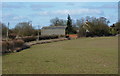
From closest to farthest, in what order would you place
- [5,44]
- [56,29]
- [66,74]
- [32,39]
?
[66,74] → [5,44] → [32,39] → [56,29]

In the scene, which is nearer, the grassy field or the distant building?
the grassy field

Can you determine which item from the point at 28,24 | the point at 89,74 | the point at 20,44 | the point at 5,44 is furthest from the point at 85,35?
the point at 89,74

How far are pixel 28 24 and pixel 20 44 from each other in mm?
49835

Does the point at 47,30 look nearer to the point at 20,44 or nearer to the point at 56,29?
the point at 56,29

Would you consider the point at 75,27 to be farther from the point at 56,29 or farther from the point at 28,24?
the point at 28,24

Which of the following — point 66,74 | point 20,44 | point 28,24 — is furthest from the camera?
point 28,24

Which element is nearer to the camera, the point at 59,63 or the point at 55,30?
the point at 59,63

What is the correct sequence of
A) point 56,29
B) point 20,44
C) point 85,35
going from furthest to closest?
point 56,29, point 85,35, point 20,44

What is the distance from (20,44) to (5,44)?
8378 mm

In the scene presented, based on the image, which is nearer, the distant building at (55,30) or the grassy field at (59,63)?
the grassy field at (59,63)

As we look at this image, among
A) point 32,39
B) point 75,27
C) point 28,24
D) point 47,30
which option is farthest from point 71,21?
point 32,39

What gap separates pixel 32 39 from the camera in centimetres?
5916

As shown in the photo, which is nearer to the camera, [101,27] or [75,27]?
[101,27]

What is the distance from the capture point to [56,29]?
112 meters
